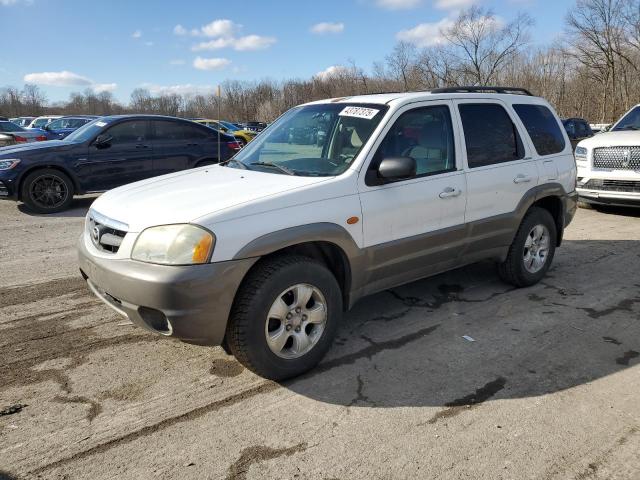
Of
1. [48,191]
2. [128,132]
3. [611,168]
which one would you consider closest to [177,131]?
[128,132]

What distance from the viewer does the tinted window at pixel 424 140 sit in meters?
3.76

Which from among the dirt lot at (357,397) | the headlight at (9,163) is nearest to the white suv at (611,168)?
the dirt lot at (357,397)

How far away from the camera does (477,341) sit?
3855 mm

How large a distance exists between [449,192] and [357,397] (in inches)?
71.5

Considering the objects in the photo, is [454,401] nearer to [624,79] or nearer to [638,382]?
[638,382]

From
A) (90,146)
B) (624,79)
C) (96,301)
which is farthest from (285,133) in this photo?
(624,79)

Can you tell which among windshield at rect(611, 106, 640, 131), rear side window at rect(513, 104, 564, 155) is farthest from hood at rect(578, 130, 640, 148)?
rear side window at rect(513, 104, 564, 155)

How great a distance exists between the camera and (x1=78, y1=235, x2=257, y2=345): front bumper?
2.79 meters

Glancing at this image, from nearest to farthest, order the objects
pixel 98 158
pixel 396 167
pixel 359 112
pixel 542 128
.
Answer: pixel 396 167, pixel 359 112, pixel 542 128, pixel 98 158

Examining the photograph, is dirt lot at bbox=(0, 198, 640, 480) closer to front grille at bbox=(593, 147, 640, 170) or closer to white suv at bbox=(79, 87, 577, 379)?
white suv at bbox=(79, 87, 577, 379)

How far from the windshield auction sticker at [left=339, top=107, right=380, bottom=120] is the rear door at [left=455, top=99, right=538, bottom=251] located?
86cm

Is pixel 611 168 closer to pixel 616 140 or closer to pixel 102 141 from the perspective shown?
pixel 616 140

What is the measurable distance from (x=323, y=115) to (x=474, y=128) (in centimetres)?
132

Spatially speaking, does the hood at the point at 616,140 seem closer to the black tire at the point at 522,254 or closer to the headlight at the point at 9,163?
the black tire at the point at 522,254
